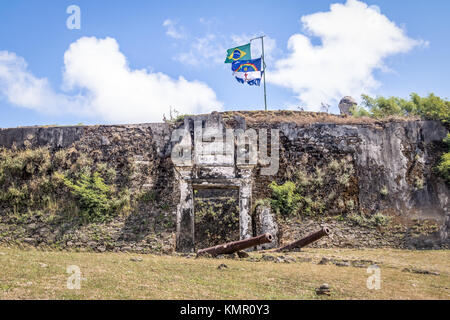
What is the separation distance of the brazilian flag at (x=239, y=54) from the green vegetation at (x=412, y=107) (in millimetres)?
7427

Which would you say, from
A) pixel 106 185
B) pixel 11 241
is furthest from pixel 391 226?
pixel 11 241

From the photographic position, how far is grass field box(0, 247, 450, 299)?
284 inches

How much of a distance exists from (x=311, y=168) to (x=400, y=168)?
3944 mm

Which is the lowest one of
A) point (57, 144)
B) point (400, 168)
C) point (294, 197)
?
point (294, 197)

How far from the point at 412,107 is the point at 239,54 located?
9.55 meters

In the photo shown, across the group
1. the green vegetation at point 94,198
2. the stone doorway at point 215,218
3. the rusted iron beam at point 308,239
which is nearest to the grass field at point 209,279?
the rusted iron beam at point 308,239

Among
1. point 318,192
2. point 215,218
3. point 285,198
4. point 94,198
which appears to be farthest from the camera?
point 215,218

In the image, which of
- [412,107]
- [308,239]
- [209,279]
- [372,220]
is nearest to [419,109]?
[412,107]

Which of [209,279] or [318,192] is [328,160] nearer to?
[318,192]

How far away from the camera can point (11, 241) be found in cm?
1402

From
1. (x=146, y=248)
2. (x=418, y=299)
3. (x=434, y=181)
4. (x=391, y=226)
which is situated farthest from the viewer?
(x=434, y=181)

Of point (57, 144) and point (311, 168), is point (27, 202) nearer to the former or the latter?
point (57, 144)

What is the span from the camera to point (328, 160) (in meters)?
16.8

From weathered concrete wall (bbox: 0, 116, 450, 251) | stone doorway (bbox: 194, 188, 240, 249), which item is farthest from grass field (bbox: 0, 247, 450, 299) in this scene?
stone doorway (bbox: 194, 188, 240, 249)
